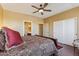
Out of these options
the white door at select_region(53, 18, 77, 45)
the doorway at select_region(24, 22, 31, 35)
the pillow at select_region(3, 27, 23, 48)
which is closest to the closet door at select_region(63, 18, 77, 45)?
the white door at select_region(53, 18, 77, 45)

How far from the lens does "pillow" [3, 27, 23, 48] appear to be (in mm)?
1121

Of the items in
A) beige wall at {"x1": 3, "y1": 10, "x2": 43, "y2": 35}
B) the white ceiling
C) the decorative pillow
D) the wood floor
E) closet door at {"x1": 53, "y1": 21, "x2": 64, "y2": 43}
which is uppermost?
the white ceiling

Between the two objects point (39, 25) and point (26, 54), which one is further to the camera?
point (39, 25)

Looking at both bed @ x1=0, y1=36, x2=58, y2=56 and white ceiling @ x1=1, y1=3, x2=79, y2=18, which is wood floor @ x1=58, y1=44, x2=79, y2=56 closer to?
bed @ x1=0, y1=36, x2=58, y2=56

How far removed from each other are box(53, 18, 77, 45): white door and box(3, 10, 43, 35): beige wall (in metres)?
0.22

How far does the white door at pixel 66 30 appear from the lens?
1.15 metres

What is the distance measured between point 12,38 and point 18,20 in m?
0.21

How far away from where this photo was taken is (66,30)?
1.21 meters

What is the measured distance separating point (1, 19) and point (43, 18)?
47 cm

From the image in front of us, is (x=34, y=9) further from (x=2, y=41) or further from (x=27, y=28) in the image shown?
(x=2, y=41)

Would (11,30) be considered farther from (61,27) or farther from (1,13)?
(61,27)

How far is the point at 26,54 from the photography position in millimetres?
1095

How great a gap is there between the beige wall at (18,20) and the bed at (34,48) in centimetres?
10

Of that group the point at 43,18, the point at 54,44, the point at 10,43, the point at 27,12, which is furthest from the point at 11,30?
the point at 54,44
